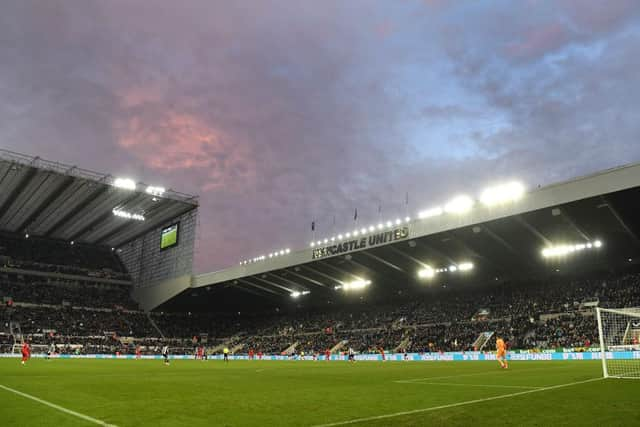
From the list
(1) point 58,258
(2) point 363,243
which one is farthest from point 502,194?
(1) point 58,258

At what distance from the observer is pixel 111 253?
3339 inches

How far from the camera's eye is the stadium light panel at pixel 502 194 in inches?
1388

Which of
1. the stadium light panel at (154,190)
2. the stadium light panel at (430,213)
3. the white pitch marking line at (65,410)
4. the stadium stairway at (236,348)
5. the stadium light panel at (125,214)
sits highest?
the stadium light panel at (154,190)

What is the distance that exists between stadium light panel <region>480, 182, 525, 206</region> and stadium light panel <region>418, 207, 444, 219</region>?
4294 millimetres

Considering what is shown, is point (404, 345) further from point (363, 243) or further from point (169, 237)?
point (169, 237)

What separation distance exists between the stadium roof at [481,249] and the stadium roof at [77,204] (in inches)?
476

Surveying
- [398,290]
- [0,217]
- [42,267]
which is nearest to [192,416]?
[398,290]

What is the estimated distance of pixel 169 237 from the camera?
2714 inches

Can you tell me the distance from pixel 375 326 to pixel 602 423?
53.3 m

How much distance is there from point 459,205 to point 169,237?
44.3 meters

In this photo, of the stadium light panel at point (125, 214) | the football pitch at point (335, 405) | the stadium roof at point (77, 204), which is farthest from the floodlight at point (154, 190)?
the football pitch at point (335, 405)

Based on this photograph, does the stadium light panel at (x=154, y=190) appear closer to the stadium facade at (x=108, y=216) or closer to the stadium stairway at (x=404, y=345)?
the stadium facade at (x=108, y=216)

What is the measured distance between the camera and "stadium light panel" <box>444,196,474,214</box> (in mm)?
38688

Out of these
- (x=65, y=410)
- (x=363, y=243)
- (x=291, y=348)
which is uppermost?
(x=363, y=243)
